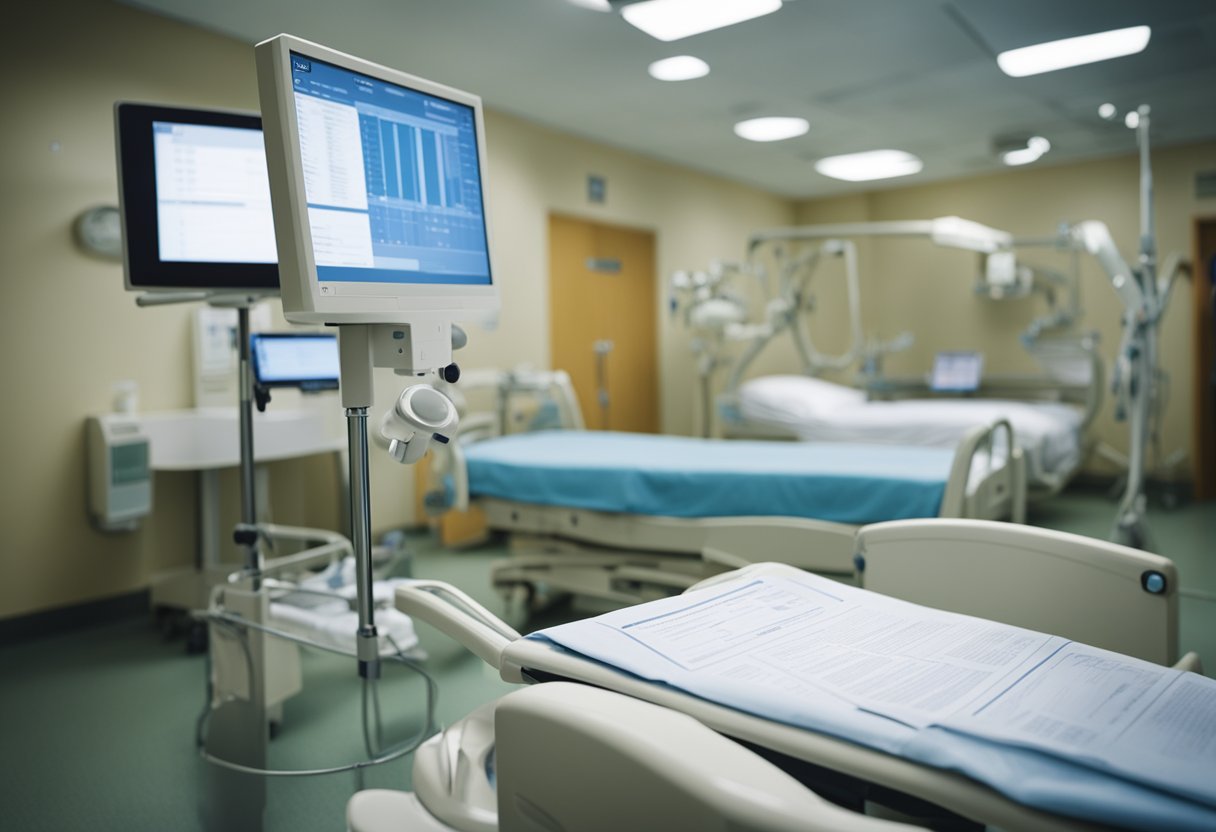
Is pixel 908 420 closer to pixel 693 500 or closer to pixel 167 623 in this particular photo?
pixel 693 500

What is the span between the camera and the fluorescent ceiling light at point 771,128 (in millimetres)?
5422

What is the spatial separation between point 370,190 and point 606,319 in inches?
198

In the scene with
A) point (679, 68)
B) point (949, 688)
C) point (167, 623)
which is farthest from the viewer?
point (679, 68)

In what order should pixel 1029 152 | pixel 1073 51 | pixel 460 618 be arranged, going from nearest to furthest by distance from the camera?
pixel 460 618
pixel 1073 51
pixel 1029 152

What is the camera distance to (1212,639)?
310cm

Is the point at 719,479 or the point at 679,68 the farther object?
the point at 679,68

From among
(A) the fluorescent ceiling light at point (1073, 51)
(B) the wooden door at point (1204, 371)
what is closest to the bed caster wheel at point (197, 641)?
(A) the fluorescent ceiling light at point (1073, 51)

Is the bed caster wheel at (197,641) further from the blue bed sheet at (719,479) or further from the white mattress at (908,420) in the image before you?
the white mattress at (908,420)

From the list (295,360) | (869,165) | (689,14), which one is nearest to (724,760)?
(295,360)

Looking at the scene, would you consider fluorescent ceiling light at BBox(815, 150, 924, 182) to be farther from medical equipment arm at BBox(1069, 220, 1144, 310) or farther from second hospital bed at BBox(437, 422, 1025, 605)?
second hospital bed at BBox(437, 422, 1025, 605)

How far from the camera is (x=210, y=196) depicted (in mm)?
1905

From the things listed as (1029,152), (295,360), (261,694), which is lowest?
(261,694)

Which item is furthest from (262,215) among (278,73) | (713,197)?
(713,197)

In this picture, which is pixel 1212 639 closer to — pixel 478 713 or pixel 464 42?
pixel 478 713
